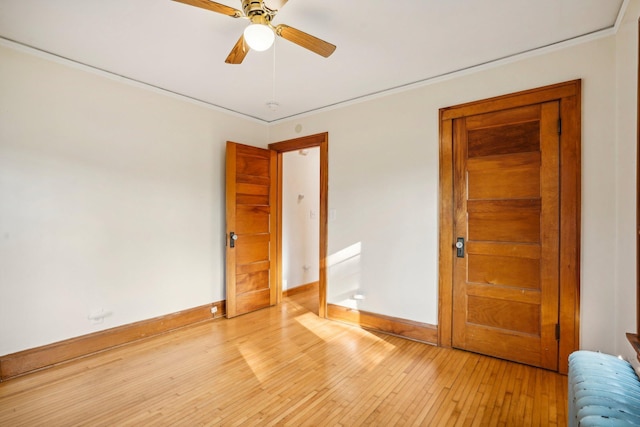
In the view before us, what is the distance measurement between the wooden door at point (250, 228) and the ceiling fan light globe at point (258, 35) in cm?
214

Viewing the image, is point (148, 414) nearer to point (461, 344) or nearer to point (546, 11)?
point (461, 344)

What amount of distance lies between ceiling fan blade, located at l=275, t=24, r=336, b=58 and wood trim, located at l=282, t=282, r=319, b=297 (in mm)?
3576

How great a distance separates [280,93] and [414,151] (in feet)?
5.07

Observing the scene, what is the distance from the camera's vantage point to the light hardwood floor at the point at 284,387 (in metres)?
1.90

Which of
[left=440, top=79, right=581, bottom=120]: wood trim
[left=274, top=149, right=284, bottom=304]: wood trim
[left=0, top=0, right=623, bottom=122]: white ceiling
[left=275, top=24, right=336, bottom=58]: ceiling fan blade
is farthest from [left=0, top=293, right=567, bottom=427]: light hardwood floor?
[left=0, top=0, right=623, bottom=122]: white ceiling

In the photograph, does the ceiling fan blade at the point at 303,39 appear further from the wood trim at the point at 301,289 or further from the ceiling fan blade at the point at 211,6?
Answer: the wood trim at the point at 301,289

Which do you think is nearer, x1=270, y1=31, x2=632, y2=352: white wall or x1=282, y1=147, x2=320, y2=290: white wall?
x1=270, y1=31, x2=632, y2=352: white wall

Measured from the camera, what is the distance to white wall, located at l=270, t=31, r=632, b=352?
2.22 meters

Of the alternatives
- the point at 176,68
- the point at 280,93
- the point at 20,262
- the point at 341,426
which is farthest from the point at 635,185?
the point at 20,262

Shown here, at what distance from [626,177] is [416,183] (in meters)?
1.47

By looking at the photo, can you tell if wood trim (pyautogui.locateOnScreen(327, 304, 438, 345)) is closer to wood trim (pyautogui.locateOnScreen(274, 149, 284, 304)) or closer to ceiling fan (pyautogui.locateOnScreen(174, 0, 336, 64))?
wood trim (pyautogui.locateOnScreen(274, 149, 284, 304))

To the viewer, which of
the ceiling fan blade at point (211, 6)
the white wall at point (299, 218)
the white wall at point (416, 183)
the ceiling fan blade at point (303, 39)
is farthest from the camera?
the white wall at point (299, 218)

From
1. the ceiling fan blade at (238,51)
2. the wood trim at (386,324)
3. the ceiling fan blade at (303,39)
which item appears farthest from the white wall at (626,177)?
the ceiling fan blade at (238,51)

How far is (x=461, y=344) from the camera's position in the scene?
2.80 meters
